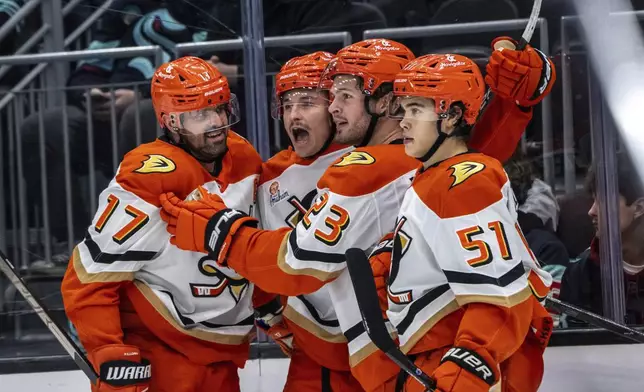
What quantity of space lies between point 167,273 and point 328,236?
46 cm

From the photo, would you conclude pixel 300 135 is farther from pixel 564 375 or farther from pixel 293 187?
pixel 564 375

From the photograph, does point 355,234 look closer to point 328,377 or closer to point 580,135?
point 328,377

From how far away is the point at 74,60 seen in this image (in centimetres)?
331

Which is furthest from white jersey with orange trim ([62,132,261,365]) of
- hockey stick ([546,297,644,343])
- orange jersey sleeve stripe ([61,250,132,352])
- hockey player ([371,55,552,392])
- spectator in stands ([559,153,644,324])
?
spectator in stands ([559,153,644,324])

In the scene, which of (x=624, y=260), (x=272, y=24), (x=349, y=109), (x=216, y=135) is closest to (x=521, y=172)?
(x=624, y=260)

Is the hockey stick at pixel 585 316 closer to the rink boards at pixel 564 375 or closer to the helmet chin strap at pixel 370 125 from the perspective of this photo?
the rink boards at pixel 564 375

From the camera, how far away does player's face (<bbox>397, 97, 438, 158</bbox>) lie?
1.79 m

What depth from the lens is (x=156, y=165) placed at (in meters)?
2.10

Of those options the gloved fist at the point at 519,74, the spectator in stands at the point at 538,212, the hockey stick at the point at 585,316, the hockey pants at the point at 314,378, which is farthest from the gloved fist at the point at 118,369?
the spectator in stands at the point at 538,212

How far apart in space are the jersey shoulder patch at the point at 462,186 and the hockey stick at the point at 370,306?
17 centimetres

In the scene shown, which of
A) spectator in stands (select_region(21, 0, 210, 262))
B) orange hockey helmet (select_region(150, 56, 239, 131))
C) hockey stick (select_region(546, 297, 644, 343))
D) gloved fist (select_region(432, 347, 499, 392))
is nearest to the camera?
gloved fist (select_region(432, 347, 499, 392))

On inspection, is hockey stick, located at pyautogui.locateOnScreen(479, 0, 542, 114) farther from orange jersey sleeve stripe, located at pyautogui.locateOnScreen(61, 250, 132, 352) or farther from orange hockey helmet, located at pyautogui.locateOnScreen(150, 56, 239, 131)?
orange jersey sleeve stripe, located at pyautogui.locateOnScreen(61, 250, 132, 352)

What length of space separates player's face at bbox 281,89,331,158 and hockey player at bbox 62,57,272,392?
0.46 feet

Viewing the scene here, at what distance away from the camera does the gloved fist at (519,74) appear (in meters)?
2.04
